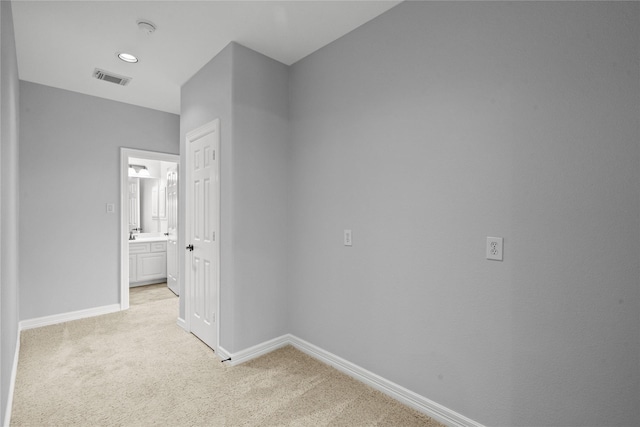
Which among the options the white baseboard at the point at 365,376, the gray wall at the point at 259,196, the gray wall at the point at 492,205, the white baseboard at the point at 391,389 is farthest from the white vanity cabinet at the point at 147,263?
the gray wall at the point at 492,205

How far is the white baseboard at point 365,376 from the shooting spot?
189 cm

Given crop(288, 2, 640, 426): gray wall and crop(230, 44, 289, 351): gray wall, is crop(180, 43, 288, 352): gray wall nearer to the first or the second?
crop(230, 44, 289, 351): gray wall

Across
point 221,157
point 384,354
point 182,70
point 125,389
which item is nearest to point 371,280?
point 384,354

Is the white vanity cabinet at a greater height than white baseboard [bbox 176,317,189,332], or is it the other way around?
the white vanity cabinet

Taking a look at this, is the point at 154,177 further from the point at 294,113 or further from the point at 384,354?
the point at 384,354

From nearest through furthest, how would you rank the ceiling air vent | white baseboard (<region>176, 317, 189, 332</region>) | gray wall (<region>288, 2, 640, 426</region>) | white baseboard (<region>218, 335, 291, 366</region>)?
1. gray wall (<region>288, 2, 640, 426</region>)
2. white baseboard (<region>218, 335, 291, 366</region>)
3. the ceiling air vent
4. white baseboard (<region>176, 317, 189, 332</region>)

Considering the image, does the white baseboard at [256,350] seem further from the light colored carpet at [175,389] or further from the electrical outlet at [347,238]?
the electrical outlet at [347,238]

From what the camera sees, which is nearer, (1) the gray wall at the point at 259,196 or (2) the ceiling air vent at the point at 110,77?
(1) the gray wall at the point at 259,196

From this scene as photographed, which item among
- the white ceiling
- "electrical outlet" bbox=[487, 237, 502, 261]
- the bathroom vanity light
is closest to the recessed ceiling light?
the white ceiling

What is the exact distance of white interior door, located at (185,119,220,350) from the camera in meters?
2.86

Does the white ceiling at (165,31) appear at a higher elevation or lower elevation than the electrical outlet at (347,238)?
higher

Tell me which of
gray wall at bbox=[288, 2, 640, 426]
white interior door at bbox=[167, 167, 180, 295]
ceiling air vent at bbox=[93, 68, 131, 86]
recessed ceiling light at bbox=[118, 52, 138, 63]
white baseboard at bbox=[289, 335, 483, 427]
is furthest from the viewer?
white interior door at bbox=[167, 167, 180, 295]

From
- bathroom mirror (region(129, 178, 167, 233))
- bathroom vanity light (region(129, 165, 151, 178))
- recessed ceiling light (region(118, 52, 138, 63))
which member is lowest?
bathroom mirror (region(129, 178, 167, 233))

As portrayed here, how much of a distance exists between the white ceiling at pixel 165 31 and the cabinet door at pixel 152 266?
3077mm
